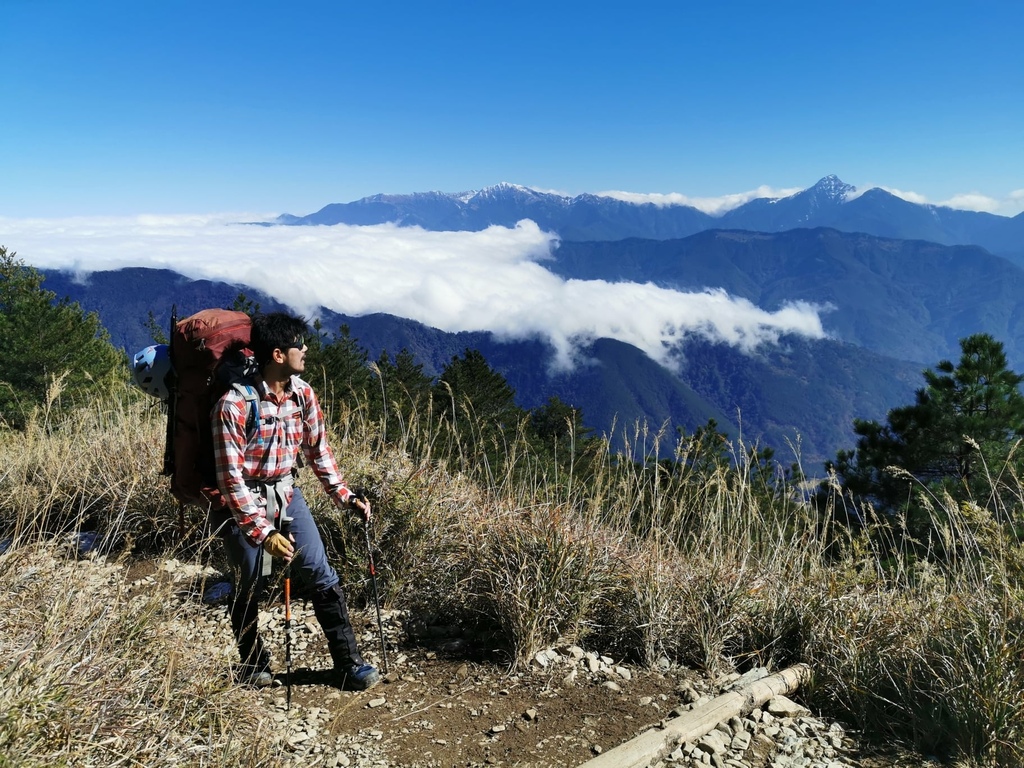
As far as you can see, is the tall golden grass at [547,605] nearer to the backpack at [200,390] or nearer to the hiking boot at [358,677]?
the backpack at [200,390]

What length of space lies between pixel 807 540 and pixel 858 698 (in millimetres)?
1246

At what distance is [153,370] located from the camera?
2.89 meters

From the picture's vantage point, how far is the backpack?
278 cm

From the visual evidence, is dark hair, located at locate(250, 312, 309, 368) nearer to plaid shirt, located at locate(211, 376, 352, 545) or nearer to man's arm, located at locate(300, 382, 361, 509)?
plaid shirt, located at locate(211, 376, 352, 545)

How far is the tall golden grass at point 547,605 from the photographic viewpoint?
1920 mm

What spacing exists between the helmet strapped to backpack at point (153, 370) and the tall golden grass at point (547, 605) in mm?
691

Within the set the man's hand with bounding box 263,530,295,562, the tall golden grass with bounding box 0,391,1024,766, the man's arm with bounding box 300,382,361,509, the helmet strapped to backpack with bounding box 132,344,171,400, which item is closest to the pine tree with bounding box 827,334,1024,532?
the tall golden grass with bounding box 0,391,1024,766

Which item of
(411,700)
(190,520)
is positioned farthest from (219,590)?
(411,700)

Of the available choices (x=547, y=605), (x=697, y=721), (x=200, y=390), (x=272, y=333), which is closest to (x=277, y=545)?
(x=200, y=390)

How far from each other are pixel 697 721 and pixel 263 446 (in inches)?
83.7

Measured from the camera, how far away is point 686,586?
3383 millimetres

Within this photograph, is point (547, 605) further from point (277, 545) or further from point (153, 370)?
point (153, 370)

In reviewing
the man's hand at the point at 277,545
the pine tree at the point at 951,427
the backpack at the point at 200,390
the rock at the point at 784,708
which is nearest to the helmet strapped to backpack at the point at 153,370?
the backpack at the point at 200,390

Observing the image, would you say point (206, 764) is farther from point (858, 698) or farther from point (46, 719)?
point (858, 698)
